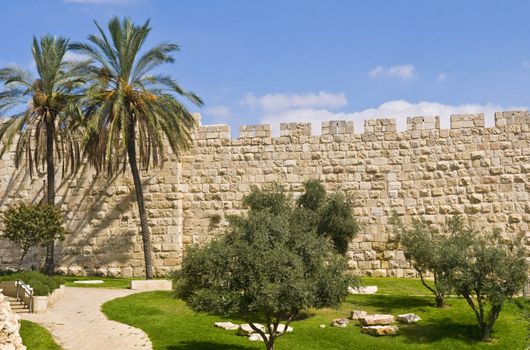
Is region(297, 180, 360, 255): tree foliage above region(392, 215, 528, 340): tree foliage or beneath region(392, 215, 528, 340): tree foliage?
above

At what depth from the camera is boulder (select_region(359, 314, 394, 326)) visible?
533 inches

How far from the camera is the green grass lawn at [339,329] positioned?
12.7 metres

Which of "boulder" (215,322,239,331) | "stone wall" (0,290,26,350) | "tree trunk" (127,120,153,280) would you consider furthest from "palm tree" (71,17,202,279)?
"stone wall" (0,290,26,350)

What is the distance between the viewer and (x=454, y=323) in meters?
14.0

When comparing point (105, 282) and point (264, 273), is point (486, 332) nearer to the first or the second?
point (264, 273)

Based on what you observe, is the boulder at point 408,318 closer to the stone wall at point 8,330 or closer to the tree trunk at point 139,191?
the tree trunk at point 139,191

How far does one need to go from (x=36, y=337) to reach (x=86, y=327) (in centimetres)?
128

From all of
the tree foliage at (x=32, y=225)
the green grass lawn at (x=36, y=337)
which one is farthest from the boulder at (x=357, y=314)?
the tree foliage at (x=32, y=225)

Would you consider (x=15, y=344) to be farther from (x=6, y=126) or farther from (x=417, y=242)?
(x=6, y=126)

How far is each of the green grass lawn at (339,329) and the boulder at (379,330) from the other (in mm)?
149

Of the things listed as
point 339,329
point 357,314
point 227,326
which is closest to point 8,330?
point 227,326

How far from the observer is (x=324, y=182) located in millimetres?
19906

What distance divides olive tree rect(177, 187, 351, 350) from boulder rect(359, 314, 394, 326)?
1850 millimetres

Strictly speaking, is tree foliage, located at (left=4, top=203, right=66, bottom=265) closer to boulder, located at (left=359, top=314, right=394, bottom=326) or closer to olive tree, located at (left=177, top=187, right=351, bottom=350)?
olive tree, located at (left=177, top=187, right=351, bottom=350)
